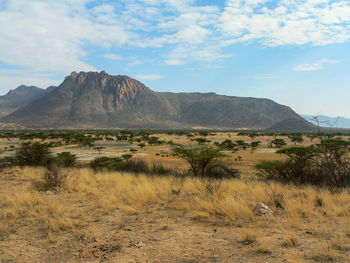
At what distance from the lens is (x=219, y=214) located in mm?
6680

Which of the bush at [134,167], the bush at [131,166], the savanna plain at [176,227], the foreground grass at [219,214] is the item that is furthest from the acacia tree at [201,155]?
the savanna plain at [176,227]

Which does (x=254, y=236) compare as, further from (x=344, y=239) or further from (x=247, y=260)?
(x=344, y=239)

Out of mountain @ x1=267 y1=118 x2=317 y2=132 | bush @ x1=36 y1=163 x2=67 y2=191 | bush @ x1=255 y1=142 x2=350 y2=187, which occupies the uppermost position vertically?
mountain @ x1=267 y1=118 x2=317 y2=132

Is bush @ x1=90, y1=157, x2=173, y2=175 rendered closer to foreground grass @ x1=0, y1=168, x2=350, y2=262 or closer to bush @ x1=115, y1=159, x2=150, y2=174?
bush @ x1=115, y1=159, x2=150, y2=174

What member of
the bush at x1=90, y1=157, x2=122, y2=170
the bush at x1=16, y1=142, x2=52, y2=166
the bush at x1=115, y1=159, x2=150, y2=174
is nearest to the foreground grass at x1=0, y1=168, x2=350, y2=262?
the bush at x1=115, y1=159, x2=150, y2=174

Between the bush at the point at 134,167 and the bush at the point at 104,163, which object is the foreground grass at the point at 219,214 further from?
the bush at the point at 104,163

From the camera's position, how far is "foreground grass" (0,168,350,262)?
465 centimetres

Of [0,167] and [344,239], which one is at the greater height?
[344,239]

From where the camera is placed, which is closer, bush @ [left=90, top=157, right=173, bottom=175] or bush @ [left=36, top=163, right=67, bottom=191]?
bush @ [left=36, top=163, right=67, bottom=191]

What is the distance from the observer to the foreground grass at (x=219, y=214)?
465cm

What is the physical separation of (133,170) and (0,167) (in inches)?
362

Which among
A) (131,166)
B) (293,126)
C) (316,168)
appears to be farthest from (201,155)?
(293,126)

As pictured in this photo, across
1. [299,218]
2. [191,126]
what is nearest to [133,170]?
[299,218]

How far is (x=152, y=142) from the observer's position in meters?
57.5
